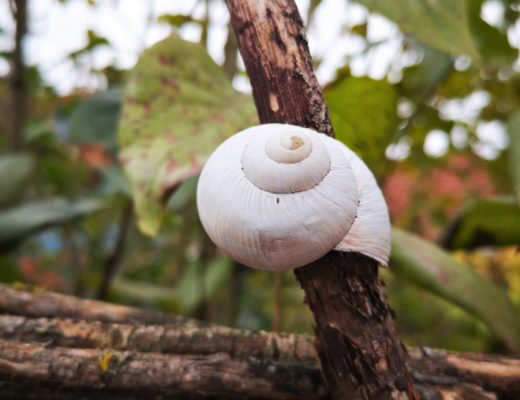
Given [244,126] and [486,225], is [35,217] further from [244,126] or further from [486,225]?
[486,225]

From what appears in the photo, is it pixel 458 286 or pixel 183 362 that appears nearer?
pixel 183 362

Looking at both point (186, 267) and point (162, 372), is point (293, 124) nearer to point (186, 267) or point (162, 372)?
point (162, 372)

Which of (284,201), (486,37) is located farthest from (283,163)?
(486,37)

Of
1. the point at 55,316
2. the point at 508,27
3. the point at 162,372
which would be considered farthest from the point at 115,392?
the point at 508,27

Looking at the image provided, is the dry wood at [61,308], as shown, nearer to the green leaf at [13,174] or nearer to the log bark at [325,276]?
the log bark at [325,276]

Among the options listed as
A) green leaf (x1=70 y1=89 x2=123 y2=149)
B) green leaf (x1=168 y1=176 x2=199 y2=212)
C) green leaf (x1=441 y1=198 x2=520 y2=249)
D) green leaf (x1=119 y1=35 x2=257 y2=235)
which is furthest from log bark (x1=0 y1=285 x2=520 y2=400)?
green leaf (x1=70 y1=89 x2=123 y2=149)
